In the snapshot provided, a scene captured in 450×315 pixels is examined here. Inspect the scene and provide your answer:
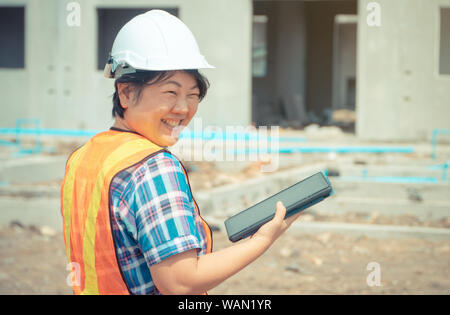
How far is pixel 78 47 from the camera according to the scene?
11.5 meters

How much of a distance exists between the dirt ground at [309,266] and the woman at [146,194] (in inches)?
133

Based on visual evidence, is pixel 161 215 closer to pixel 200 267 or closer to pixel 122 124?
A: pixel 200 267

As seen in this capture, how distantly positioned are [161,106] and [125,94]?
0.11 metres

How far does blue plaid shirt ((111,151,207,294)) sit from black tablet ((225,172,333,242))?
19cm

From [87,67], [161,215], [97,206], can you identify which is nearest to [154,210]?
[161,215]

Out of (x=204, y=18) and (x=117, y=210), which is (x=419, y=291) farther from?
(x=204, y=18)

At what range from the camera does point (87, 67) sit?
11484 millimetres

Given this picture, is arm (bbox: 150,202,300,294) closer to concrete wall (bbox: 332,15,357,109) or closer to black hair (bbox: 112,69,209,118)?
black hair (bbox: 112,69,209,118)

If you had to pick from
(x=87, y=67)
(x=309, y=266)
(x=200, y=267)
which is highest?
(x=87, y=67)

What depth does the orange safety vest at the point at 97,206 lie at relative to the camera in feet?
4.20

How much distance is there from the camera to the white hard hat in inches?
52.7

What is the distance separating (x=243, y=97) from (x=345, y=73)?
16.3 m

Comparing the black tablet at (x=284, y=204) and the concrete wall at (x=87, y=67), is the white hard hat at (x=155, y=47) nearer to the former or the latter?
the black tablet at (x=284, y=204)
